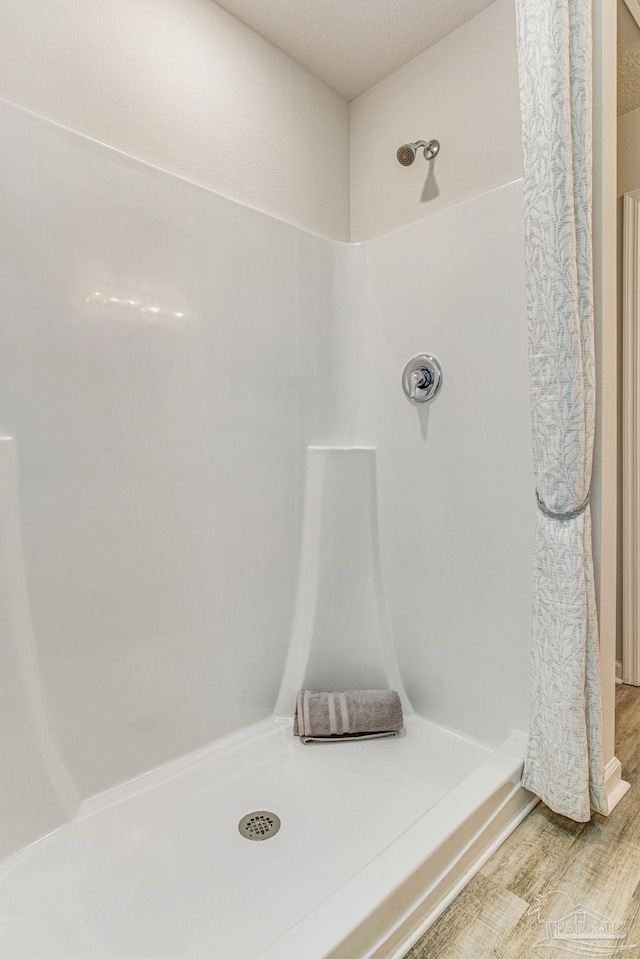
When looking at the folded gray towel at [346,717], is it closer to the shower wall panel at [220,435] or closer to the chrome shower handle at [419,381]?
the shower wall panel at [220,435]

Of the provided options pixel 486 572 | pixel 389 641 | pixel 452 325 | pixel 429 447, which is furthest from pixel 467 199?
pixel 389 641

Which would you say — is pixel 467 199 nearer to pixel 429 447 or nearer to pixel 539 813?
pixel 429 447

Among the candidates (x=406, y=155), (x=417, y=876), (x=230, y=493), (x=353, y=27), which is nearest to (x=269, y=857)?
(x=417, y=876)

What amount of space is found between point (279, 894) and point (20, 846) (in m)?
0.59

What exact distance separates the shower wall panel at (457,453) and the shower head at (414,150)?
0.23m

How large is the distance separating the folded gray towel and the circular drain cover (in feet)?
1.00

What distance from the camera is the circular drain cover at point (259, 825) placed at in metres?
1.24

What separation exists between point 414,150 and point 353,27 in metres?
0.42

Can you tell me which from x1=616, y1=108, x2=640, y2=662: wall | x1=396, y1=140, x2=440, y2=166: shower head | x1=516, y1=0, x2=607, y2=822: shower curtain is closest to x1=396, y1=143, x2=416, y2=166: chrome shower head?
x1=396, y1=140, x2=440, y2=166: shower head

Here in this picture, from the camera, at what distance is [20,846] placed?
116 cm

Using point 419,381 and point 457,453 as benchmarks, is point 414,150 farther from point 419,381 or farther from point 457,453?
point 457,453

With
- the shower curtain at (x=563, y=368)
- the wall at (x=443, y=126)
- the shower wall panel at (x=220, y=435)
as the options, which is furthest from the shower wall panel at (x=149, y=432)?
the shower curtain at (x=563, y=368)

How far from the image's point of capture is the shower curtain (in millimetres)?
1206

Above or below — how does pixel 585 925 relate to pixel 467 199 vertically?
below
